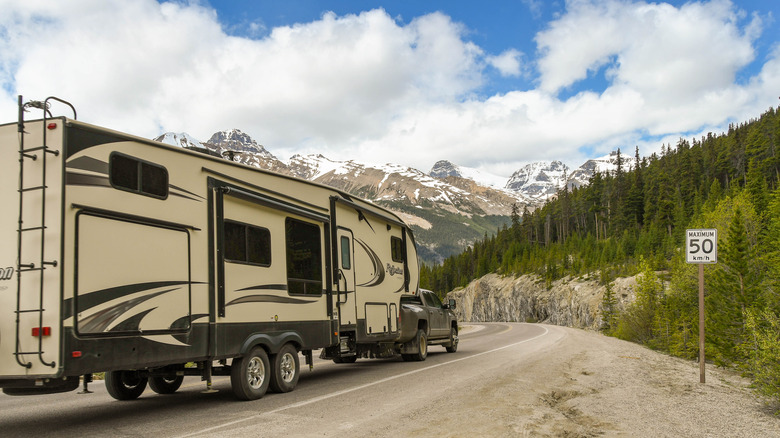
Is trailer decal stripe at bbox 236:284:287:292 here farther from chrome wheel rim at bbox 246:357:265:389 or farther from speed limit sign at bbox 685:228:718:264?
speed limit sign at bbox 685:228:718:264

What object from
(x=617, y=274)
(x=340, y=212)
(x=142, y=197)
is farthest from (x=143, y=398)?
(x=617, y=274)

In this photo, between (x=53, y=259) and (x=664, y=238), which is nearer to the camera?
(x=53, y=259)

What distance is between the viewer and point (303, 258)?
10.8 m

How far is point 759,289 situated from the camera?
30.5 m

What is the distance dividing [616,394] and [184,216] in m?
7.30

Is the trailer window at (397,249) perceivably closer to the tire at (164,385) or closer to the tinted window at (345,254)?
the tinted window at (345,254)

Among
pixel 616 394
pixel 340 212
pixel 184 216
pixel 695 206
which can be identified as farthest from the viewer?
pixel 695 206

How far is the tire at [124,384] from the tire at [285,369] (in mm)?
2055

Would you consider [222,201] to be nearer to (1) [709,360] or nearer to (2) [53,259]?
(2) [53,259]

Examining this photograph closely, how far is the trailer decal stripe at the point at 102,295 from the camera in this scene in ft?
21.3

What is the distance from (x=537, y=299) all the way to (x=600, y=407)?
296 ft

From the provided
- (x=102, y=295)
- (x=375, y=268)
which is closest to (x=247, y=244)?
(x=102, y=295)

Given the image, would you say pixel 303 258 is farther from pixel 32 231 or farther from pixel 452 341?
pixel 452 341

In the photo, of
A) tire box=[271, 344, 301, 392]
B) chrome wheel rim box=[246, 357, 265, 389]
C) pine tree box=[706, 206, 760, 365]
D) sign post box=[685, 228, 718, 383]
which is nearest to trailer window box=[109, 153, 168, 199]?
chrome wheel rim box=[246, 357, 265, 389]
